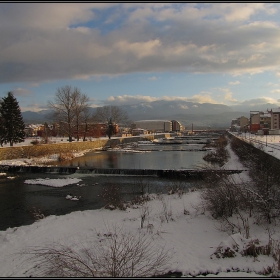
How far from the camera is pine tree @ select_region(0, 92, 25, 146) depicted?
32.0 metres

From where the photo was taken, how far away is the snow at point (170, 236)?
5.51 metres

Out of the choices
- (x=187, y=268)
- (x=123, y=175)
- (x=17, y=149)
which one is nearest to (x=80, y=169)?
(x=123, y=175)

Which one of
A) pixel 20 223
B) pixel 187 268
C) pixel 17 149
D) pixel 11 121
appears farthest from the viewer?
pixel 11 121

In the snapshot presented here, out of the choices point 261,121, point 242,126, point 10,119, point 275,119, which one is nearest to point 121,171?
point 10,119

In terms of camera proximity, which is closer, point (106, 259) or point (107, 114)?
point (106, 259)

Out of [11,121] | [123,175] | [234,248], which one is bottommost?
[123,175]

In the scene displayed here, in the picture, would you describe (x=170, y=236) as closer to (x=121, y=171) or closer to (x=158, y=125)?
(x=121, y=171)

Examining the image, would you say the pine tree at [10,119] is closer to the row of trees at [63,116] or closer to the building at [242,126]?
the row of trees at [63,116]

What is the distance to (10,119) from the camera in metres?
32.2

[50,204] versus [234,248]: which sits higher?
[234,248]

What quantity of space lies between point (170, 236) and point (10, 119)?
30208 millimetres

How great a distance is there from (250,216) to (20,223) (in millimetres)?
7945

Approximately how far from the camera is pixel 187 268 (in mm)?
5496

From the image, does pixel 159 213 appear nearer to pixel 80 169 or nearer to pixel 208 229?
pixel 208 229
